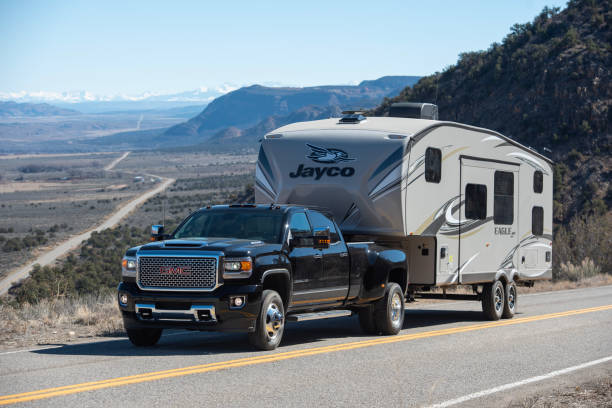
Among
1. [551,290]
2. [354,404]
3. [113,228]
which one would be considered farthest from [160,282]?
[113,228]

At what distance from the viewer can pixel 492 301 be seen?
1622cm

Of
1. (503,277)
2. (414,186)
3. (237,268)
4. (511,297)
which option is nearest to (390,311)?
(414,186)

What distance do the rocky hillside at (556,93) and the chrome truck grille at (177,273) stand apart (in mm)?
40415

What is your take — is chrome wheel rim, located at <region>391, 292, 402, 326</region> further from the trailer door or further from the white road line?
the white road line

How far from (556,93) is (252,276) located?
51.5 m

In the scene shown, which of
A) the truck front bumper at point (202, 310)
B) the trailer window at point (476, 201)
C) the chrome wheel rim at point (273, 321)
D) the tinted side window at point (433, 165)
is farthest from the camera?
the trailer window at point (476, 201)

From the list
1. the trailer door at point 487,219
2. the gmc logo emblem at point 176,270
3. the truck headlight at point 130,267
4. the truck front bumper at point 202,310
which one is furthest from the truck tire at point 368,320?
the truck headlight at point 130,267

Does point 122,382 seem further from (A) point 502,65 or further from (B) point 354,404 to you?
(A) point 502,65

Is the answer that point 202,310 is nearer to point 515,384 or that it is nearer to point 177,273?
point 177,273

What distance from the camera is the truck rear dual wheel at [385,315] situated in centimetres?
1311

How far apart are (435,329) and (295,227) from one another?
3.88 metres

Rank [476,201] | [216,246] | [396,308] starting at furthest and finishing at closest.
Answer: [476,201], [396,308], [216,246]

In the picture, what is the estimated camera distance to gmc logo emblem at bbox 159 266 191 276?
10.5m

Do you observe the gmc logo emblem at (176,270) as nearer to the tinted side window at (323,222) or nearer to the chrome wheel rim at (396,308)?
the tinted side window at (323,222)
